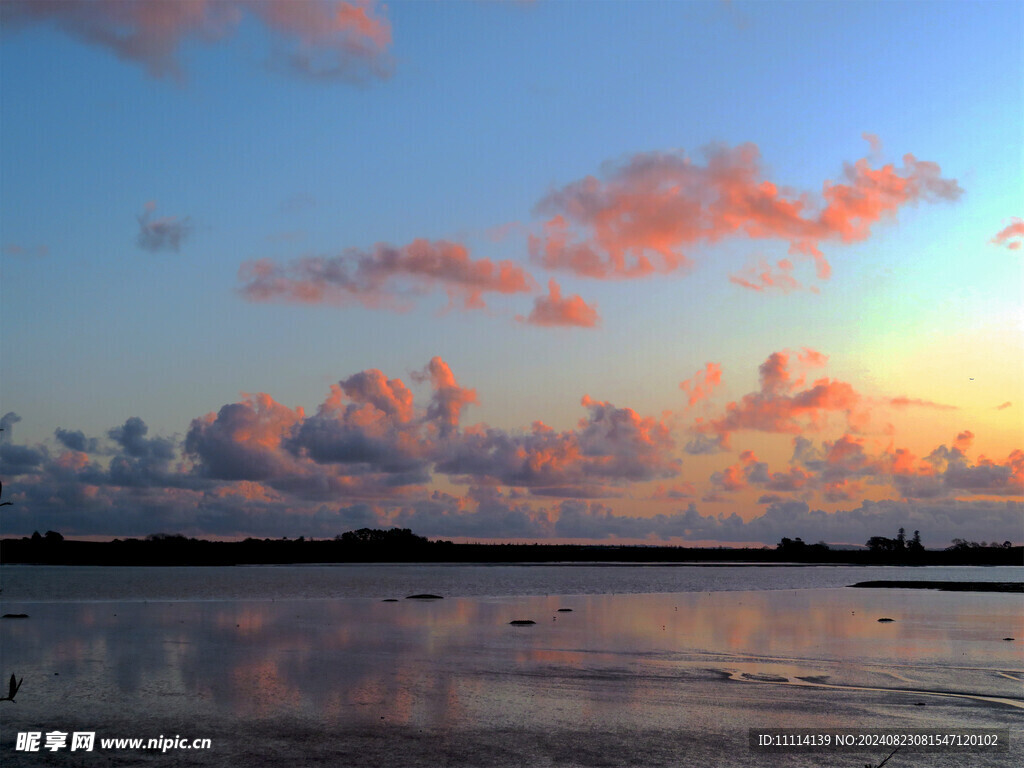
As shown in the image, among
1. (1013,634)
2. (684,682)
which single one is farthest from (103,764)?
(1013,634)

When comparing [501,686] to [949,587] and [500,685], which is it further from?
[949,587]

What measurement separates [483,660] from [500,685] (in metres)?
6.17

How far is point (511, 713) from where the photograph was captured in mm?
23438

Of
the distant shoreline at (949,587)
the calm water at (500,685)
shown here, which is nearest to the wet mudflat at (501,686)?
the calm water at (500,685)

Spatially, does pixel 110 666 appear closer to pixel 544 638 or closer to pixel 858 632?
pixel 544 638

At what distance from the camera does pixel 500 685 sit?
2788 cm

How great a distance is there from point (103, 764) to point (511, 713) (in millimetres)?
9879

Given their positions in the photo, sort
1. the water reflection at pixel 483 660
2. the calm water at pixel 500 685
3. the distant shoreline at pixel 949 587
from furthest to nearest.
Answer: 1. the distant shoreline at pixel 949 587
2. the water reflection at pixel 483 660
3. the calm water at pixel 500 685

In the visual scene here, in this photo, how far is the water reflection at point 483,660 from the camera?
2477 cm

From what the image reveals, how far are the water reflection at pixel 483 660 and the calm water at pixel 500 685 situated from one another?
5.9 inches

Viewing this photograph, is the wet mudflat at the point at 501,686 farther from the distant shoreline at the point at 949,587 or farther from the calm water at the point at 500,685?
the distant shoreline at the point at 949,587

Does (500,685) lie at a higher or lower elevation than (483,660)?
higher

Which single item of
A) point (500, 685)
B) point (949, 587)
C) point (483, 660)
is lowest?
point (949, 587)

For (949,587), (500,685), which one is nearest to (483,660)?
(500,685)
